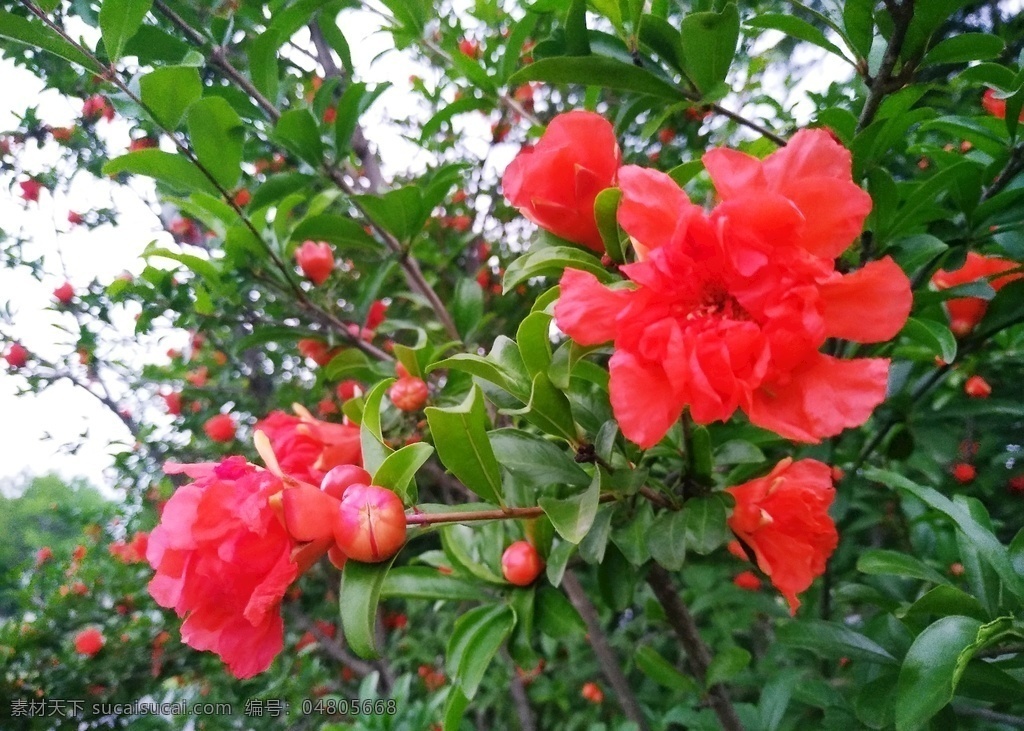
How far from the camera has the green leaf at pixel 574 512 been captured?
1.57ft

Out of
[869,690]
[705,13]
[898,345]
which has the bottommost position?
[869,690]

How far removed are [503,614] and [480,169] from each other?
1.34 metres

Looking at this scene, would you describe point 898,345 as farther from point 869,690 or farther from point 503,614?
point 503,614

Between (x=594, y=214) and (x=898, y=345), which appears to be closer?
(x=594, y=214)

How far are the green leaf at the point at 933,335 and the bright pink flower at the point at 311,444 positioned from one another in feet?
2.13

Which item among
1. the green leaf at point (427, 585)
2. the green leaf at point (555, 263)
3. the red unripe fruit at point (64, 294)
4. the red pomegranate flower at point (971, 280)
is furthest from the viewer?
the red unripe fruit at point (64, 294)

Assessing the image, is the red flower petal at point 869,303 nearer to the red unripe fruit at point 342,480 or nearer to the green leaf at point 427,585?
the red unripe fruit at point 342,480

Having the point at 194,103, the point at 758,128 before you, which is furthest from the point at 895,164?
the point at 194,103

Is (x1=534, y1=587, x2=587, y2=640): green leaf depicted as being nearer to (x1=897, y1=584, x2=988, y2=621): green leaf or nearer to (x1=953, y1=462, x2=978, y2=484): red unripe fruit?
(x1=897, y1=584, x2=988, y2=621): green leaf

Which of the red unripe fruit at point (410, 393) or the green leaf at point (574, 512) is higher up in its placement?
the red unripe fruit at point (410, 393)

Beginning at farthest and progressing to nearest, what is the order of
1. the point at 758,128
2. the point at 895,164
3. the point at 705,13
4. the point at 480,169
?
the point at 480,169, the point at 895,164, the point at 758,128, the point at 705,13

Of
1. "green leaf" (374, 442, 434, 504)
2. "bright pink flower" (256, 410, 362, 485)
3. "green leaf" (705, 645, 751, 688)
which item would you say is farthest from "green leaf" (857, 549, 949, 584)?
"bright pink flower" (256, 410, 362, 485)

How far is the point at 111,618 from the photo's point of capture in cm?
186

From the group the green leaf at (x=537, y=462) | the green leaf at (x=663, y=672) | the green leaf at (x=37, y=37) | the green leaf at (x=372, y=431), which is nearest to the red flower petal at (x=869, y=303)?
the green leaf at (x=537, y=462)
